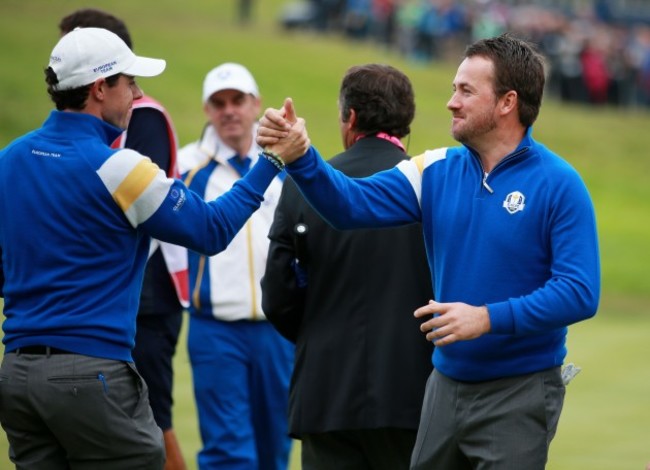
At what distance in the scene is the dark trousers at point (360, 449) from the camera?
17.8 ft

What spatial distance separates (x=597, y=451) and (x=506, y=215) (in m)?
4.49

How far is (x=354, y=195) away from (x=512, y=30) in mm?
31605

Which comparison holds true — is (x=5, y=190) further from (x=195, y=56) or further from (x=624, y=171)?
(x=195, y=56)

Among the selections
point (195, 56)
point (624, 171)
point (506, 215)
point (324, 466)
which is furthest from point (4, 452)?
point (195, 56)

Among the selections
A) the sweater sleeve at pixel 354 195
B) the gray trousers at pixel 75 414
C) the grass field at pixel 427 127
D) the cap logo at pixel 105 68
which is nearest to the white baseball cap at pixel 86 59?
the cap logo at pixel 105 68

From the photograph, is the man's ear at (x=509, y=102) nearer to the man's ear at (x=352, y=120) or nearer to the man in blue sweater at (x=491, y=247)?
the man in blue sweater at (x=491, y=247)

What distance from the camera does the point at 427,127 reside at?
102 feet

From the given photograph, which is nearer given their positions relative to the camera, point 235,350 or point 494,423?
point 494,423

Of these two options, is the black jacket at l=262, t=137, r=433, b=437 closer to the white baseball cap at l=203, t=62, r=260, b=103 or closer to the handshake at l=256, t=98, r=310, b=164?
the handshake at l=256, t=98, r=310, b=164

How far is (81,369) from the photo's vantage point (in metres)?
4.33

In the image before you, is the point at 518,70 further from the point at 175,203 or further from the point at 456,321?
the point at 175,203

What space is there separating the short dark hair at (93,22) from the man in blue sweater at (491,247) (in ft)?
6.54

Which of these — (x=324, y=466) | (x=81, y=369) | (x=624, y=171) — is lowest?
(x=624, y=171)

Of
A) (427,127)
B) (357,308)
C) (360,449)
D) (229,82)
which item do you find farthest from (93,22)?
(427,127)
